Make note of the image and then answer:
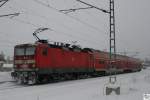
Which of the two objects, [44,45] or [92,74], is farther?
[92,74]

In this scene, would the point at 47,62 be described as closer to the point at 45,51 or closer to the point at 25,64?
the point at 45,51

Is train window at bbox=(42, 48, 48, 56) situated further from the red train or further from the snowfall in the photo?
the snowfall

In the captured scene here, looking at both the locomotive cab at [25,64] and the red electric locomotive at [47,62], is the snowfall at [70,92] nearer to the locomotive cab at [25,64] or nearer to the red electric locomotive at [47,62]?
the red electric locomotive at [47,62]

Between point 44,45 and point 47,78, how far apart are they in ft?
9.59

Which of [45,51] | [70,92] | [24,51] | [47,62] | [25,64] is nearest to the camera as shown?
[70,92]

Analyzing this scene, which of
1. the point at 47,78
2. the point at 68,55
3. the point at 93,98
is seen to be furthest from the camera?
the point at 68,55

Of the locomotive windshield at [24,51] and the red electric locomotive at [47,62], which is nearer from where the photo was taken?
the red electric locomotive at [47,62]

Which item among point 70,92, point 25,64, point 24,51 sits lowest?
point 70,92

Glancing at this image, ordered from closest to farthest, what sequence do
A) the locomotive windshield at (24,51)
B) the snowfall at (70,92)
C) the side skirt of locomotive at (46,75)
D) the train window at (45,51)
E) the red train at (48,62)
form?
the snowfall at (70,92) → the side skirt of locomotive at (46,75) → the red train at (48,62) → the locomotive windshield at (24,51) → the train window at (45,51)

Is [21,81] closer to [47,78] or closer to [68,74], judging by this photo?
[47,78]

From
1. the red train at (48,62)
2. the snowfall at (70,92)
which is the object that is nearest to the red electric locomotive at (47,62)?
the red train at (48,62)

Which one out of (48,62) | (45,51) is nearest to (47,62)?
(48,62)

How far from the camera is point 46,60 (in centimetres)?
2536

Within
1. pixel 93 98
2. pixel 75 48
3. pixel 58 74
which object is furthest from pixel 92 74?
pixel 93 98
